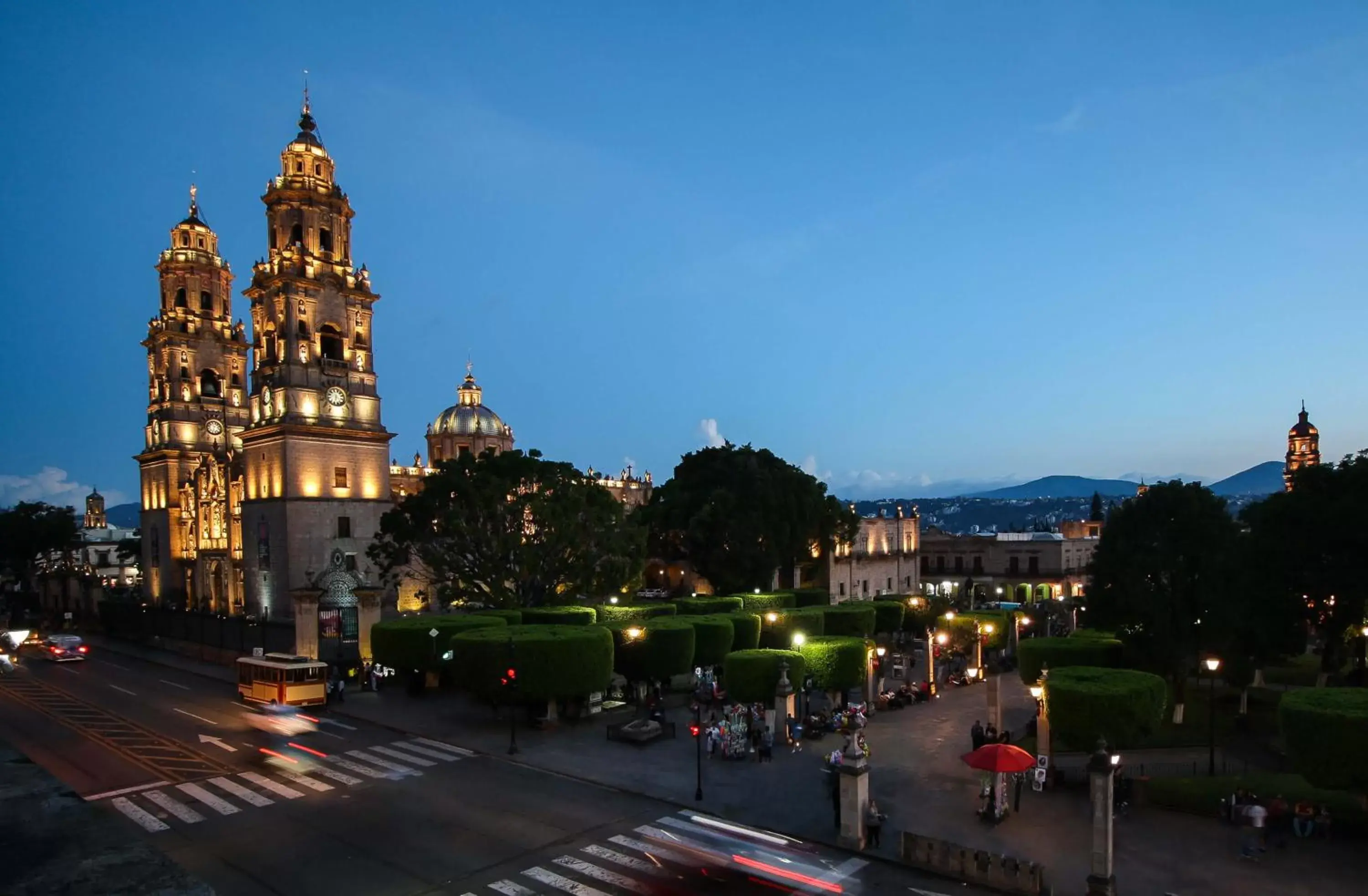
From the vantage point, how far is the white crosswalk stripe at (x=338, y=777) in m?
24.2

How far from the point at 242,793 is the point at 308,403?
39101mm

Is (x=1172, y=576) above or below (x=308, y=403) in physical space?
below

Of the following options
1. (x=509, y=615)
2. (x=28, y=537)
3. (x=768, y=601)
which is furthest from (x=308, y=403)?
(x=28, y=537)

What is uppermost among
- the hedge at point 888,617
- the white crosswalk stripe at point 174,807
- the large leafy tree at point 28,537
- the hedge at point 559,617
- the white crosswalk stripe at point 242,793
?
the large leafy tree at point 28,537

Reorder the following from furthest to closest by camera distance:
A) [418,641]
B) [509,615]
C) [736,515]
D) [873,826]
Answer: [736,515]
[509,615]
[418,641]
[873,826]

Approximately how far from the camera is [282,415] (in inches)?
2243

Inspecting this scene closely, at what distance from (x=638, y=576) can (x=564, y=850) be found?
33.1m

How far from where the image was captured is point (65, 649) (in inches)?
1928

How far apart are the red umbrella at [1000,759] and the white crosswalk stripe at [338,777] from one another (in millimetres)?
16463

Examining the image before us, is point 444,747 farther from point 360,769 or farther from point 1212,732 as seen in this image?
point 1212,732

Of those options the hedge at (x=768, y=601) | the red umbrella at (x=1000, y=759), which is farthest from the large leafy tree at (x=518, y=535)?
the red umbrella at (x=1000, y=759)

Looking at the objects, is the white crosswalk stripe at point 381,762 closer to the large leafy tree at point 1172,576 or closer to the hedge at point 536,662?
the hedge at point 536,662

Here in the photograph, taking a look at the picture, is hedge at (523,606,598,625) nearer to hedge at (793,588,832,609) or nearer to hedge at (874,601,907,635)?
hedge at (874,601,907,635)

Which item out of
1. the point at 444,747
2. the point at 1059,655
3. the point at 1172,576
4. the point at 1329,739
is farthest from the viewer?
the point at 1172,576
